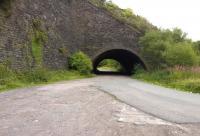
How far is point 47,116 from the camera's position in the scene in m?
8.13

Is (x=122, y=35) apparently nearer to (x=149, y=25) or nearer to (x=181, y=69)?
(x=149, y=25)

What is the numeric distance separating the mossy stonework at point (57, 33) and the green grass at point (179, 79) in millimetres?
5439

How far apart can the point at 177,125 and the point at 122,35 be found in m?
24.8

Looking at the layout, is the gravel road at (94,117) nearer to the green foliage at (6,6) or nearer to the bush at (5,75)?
the bush at (5,75)

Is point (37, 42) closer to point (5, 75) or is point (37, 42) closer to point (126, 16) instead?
point (5, 75)

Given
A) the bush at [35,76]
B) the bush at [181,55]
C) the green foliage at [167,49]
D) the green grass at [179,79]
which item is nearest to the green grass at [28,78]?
the bush at [35,76]

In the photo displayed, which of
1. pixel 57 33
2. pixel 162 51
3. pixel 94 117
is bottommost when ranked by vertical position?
pixel 94 117

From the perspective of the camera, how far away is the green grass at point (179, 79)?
1786 cm

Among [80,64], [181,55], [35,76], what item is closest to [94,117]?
[35,76]

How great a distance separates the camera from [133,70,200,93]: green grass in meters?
17.9

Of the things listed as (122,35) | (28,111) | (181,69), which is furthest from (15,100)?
(122,35)

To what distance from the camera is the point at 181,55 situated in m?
27.4

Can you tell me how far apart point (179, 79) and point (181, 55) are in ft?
18.9

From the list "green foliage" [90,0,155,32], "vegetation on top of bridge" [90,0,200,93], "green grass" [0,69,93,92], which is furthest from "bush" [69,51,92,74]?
"green foliage" [90,0,155,32]
